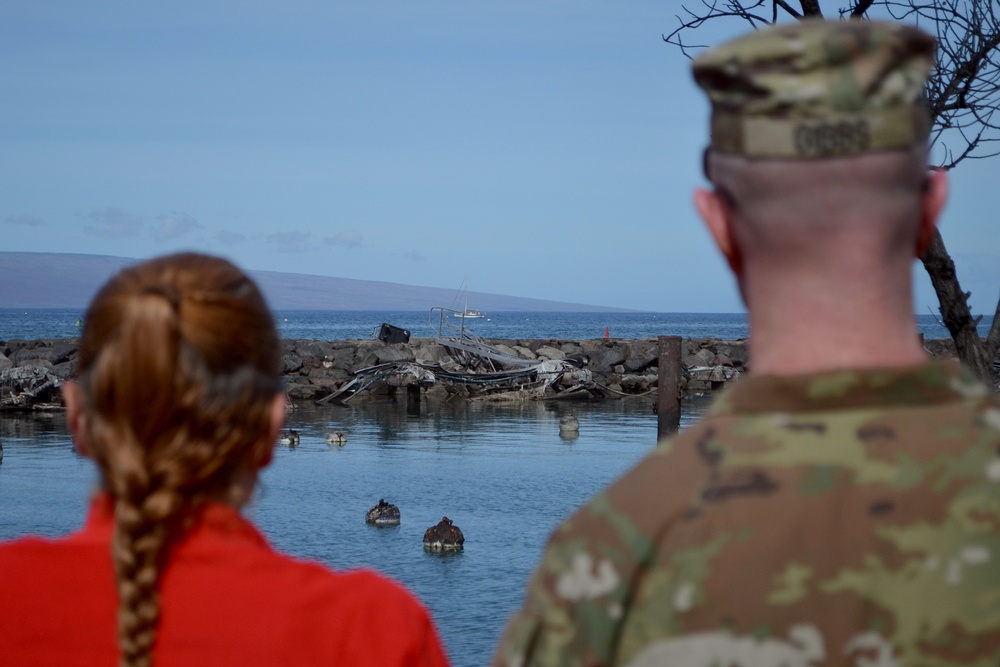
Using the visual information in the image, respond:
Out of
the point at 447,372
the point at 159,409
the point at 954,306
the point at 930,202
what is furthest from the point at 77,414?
the point at 447,372

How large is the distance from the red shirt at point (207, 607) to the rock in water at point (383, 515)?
577 inches

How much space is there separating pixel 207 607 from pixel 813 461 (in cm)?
97

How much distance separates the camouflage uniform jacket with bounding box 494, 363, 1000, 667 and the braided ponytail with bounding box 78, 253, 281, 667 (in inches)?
23.9

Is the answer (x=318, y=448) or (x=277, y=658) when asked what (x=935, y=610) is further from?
(x=318, y=448)

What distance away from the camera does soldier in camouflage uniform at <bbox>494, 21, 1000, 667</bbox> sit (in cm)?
140

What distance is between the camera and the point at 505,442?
26734mm

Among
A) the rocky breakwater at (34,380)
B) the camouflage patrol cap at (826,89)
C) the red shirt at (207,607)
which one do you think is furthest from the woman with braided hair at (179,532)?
the rocky breakwater at (34,380)

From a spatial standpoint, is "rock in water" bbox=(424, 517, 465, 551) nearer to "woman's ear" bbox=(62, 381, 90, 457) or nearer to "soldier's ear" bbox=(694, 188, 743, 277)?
"woman's ear" bbox=(62, 381, 90, 457)

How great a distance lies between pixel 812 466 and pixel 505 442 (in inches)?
1000

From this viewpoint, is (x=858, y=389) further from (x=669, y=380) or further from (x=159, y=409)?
(x=669, y=380)

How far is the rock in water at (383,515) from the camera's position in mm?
16359

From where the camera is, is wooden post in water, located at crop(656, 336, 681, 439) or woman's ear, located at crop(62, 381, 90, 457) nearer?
woman's ear, located at crop(62, 381, 90, 457)

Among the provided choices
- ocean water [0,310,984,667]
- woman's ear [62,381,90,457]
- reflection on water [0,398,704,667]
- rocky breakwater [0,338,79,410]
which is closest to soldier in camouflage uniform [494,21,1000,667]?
woman's ear [62,381,90,457]

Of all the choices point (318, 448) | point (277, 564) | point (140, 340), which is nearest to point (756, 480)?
point (277, 564)
